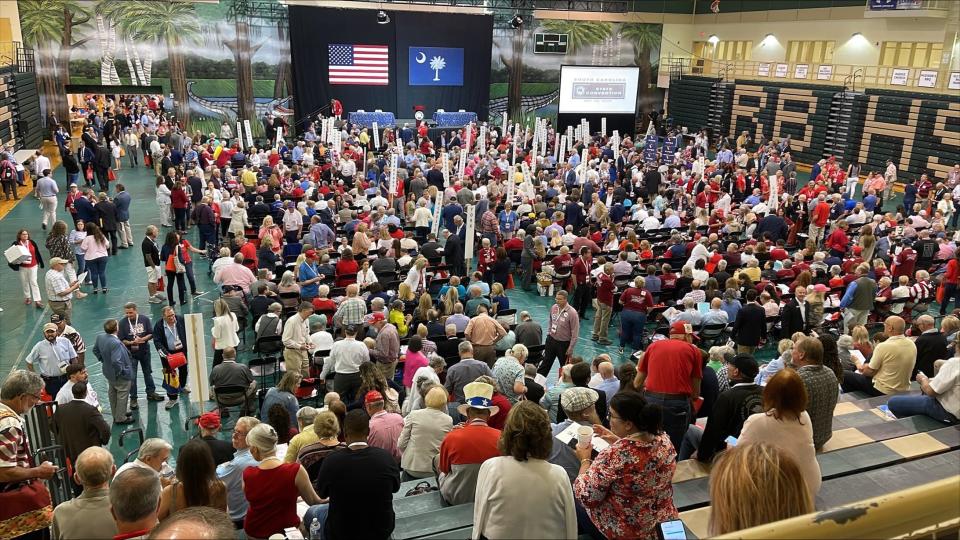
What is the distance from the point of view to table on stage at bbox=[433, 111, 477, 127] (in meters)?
31.7

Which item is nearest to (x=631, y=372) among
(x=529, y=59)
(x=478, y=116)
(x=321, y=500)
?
(x=321, y=500)

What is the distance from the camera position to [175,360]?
8781 millimetres

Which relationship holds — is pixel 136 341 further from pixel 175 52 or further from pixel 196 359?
pixel 175 52

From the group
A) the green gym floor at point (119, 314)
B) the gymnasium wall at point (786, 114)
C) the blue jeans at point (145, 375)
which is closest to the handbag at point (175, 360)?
the blue jeans at point (145, 375)

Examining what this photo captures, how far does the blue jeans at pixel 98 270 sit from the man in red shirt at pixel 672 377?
1044cm

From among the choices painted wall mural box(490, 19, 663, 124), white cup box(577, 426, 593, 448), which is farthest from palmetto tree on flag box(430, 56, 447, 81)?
white cup box(577, 426, 593, 448)

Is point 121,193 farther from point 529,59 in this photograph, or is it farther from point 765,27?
point 765,27

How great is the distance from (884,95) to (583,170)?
14.5 m

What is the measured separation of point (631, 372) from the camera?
6.34m

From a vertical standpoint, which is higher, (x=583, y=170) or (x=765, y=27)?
(x=765, y=27)

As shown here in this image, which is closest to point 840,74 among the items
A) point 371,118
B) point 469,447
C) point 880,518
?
point 371,118

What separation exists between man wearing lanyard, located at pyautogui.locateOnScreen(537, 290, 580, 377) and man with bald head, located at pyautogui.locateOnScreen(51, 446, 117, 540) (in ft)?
21.1

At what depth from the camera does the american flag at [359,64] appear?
1206 inches

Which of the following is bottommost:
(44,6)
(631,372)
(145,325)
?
(145,325)
